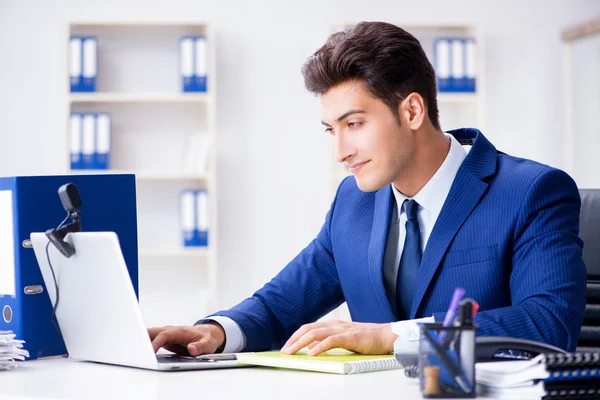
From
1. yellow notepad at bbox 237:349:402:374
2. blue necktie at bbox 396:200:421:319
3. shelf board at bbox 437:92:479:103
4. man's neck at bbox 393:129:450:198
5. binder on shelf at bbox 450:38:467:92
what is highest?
binder on shelf at bbox 450:38:467:92

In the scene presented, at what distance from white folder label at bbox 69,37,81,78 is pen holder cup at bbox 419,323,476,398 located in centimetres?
377

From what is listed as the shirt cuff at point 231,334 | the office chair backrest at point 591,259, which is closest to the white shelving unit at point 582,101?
the office chair backrest at point 591,259

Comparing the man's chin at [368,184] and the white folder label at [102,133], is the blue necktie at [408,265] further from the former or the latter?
the white folder label at [102,133]

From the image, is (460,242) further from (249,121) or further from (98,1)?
(98,1)

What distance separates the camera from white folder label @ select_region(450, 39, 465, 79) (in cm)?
477

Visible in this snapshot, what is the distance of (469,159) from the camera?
1.92m

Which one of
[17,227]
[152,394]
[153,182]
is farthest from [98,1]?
[152,394]

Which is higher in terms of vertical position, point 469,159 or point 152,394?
point 469,159

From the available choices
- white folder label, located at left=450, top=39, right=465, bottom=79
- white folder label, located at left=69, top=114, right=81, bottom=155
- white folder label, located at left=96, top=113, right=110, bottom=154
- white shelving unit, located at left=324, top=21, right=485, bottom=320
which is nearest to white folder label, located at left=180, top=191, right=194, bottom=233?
white folder label, located at left=96, top=113, right=110, bottom=154

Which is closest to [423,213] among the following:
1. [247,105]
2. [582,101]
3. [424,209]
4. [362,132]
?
[424,209]

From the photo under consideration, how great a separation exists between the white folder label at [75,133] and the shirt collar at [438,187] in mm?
2896

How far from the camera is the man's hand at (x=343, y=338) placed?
4.97 ft

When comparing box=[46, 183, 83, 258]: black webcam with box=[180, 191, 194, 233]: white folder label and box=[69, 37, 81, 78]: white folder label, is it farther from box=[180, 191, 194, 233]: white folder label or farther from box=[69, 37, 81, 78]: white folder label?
box=[69, 37, 81, 78]: white folder label

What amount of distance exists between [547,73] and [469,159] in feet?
11.3
